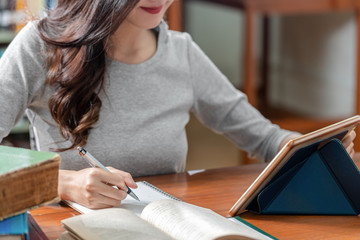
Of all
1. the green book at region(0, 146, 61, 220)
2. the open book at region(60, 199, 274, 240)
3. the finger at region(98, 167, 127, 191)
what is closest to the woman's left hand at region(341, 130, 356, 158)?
the open book at region(60, 199, 274, 240)

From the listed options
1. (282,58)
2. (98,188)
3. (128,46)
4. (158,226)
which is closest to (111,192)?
(98,188)

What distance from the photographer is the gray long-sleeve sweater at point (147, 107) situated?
4.35 feet

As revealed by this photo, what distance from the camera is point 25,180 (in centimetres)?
75

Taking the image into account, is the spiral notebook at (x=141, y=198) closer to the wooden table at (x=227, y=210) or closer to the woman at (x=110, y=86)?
the wooden table at (x=227, y=210)

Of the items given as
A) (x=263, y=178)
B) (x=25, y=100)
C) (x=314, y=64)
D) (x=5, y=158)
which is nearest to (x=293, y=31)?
(x=314, y=64)

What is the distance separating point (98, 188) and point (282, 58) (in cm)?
265

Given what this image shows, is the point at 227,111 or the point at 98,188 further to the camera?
the point at 227,111

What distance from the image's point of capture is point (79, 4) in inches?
52.1

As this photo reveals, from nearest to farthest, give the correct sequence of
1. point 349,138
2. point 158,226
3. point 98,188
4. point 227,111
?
1. point 158,226
2. point 98,188
3. point 349,138
4. point 227,111

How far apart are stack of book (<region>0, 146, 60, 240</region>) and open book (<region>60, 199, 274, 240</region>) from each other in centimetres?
8

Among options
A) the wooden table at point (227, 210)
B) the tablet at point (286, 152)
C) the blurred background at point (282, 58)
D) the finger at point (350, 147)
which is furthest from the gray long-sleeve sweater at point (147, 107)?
the blurred background at point (282, 58)

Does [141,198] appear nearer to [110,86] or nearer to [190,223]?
[190,223]

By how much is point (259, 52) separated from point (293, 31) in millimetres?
372

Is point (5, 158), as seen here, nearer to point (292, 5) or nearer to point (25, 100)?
point (25, 100)
